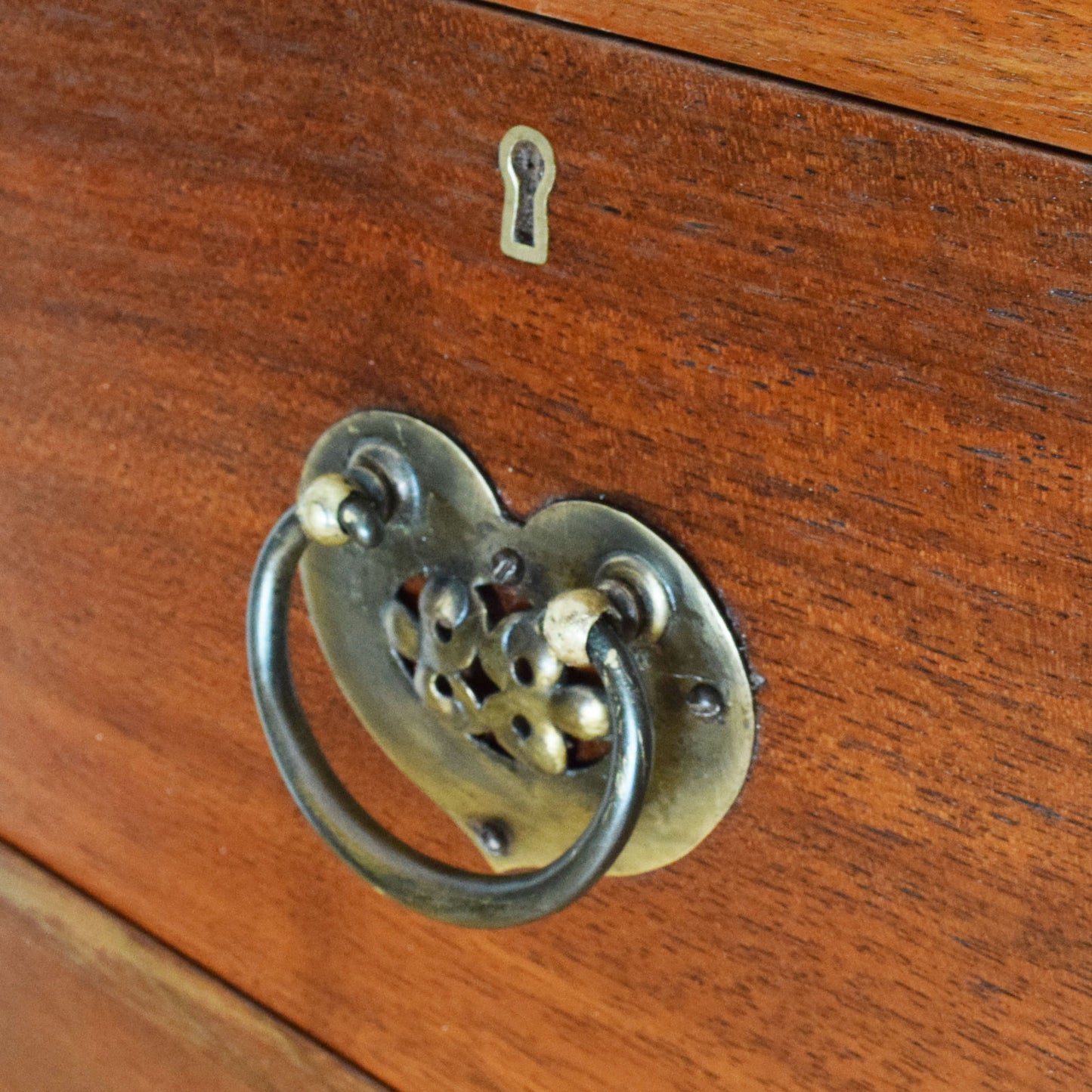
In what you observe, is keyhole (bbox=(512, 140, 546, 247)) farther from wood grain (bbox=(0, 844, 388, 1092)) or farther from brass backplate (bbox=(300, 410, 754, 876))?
wood grain (bbox=(0, 844, 388, 1092))

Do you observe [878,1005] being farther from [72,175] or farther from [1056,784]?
[72,175]

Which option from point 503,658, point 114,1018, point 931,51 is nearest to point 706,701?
point 503,658

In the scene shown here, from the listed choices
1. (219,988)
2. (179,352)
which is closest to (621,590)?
(179,352)

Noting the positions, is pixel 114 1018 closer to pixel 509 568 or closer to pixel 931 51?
pixel 509 568

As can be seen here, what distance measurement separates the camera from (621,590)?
0.32 meters

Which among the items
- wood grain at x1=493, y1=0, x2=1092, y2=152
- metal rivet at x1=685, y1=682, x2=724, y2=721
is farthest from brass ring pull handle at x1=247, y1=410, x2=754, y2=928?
wood grain at x1=493, y1=0, x2=1092, y2=152

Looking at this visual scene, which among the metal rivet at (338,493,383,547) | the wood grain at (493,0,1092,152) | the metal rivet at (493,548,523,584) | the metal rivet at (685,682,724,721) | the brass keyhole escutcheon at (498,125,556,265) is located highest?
the wood grain at (493,0,1092,152)

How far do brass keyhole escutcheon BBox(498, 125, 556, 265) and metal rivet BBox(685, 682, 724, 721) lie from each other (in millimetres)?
110

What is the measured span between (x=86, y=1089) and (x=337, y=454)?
0.37 metres

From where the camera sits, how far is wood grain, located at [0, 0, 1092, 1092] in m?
0.27

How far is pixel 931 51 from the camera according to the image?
0.24 metres

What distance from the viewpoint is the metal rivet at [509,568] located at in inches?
13.6

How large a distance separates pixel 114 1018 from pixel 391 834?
10.4 inches

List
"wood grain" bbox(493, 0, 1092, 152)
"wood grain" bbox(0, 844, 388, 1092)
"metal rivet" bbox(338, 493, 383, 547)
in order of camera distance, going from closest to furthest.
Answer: "wood grain" bbox(493, 0, 1092, 152) < "metal rivet" bbox(338, 493, 383, 547) < "wood grain" bbox(0, 844, 388, 1092)
